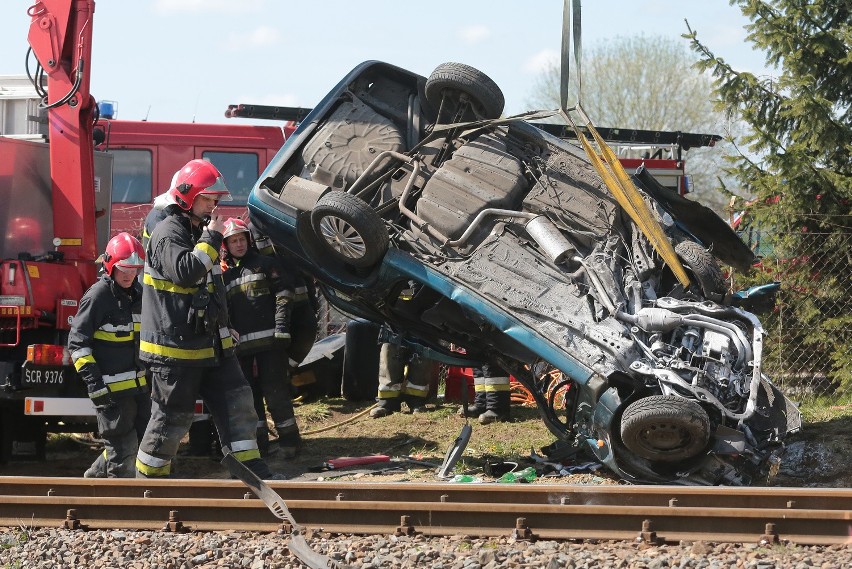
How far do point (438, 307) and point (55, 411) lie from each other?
8.69 feet

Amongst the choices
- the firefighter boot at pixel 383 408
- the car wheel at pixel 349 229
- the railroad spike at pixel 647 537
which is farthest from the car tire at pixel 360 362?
the railroad spike at pixel 647 537

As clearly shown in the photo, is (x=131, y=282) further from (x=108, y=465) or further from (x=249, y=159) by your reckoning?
(x=249, y=159)

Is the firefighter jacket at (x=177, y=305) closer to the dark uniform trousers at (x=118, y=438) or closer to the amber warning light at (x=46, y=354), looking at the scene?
the dark uniform trousers at (x=118, y=438)

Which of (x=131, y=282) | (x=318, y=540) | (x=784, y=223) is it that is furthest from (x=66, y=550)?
(x=784, y=223)

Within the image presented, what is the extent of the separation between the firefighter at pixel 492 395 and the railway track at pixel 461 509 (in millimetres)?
3617

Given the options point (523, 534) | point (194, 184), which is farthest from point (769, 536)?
point (194, 184)

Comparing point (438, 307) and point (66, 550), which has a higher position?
point (438, 307)

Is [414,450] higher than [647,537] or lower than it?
lower

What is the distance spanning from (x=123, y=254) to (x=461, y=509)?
3223 millimetres

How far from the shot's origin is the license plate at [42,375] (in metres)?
7.53

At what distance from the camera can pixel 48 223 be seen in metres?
8.44

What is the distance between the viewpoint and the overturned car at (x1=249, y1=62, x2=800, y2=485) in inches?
254

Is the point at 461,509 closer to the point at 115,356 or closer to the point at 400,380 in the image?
the point at 115,356

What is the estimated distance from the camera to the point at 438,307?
7508 mm
